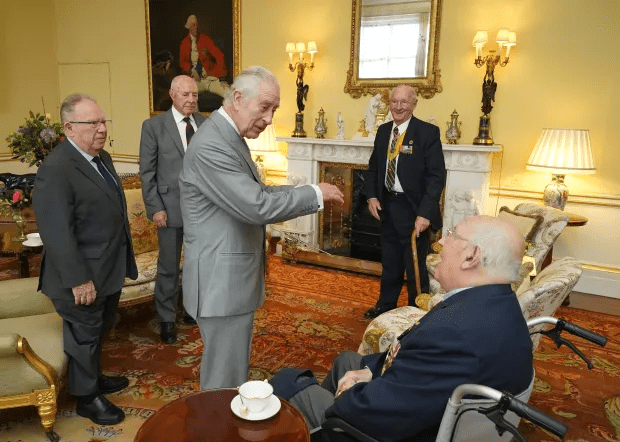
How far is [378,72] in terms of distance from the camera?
536 centimetres

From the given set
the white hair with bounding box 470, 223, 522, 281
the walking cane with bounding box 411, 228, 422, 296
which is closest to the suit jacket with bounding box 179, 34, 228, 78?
the walking cane with bounding box 411, 228, 422, 296

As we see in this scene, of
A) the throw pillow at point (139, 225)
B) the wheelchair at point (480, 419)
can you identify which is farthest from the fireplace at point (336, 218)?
the wheelchair at point (480, 419)

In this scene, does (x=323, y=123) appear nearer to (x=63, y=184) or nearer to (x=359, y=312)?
(x=359, y=312)

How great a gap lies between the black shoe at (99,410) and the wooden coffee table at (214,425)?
1.05 meters

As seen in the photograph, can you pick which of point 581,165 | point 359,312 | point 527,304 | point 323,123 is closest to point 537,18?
point 581,165

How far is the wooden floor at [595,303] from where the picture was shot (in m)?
4.27

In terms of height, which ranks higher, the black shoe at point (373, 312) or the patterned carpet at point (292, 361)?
the black shoe at point (373, 312)

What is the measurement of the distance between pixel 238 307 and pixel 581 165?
3597mm

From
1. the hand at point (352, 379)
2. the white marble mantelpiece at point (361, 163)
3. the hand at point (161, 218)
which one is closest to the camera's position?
the hand at point (352, 379)

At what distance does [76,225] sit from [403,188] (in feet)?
7.58

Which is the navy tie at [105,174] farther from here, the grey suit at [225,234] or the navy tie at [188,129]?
the navy tie at [188,129]

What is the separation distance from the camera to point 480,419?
1314 mm

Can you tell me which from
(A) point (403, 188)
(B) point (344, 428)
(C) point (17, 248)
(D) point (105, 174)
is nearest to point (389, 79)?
(A) point (403, 188)

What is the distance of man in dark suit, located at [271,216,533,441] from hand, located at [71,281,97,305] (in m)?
1.32
